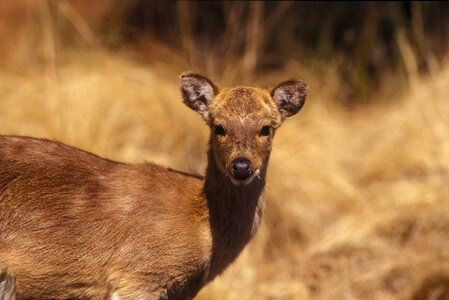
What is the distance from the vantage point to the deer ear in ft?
18.7

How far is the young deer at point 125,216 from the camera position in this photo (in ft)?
17.0

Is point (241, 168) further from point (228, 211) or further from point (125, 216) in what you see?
point (125, 216)

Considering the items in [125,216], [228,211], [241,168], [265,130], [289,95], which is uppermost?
[289,95]

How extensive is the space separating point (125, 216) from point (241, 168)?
3.23ft

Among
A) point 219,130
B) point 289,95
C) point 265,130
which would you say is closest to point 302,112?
point 289,95

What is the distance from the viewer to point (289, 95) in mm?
5742

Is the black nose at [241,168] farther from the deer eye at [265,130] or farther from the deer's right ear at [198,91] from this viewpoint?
the deer's right ear at [198,91]

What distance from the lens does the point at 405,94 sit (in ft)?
33.2

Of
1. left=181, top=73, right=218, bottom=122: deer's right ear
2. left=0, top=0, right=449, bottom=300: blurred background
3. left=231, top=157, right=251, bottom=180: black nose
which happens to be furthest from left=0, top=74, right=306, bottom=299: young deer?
left=0, top=0, right=449, bottom=300: blurred background

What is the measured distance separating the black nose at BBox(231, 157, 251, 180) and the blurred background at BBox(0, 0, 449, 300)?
8.52 feet

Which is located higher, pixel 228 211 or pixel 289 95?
pixel 289 95

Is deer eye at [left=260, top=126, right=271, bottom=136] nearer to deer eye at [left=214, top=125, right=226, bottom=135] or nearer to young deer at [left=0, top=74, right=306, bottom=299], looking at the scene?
young deer at [left=0, top=74, right=306, bottom=299]

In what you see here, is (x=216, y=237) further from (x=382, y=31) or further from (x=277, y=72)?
(x=382, y=31)

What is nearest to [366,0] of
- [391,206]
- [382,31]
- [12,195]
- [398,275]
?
[382,31]
